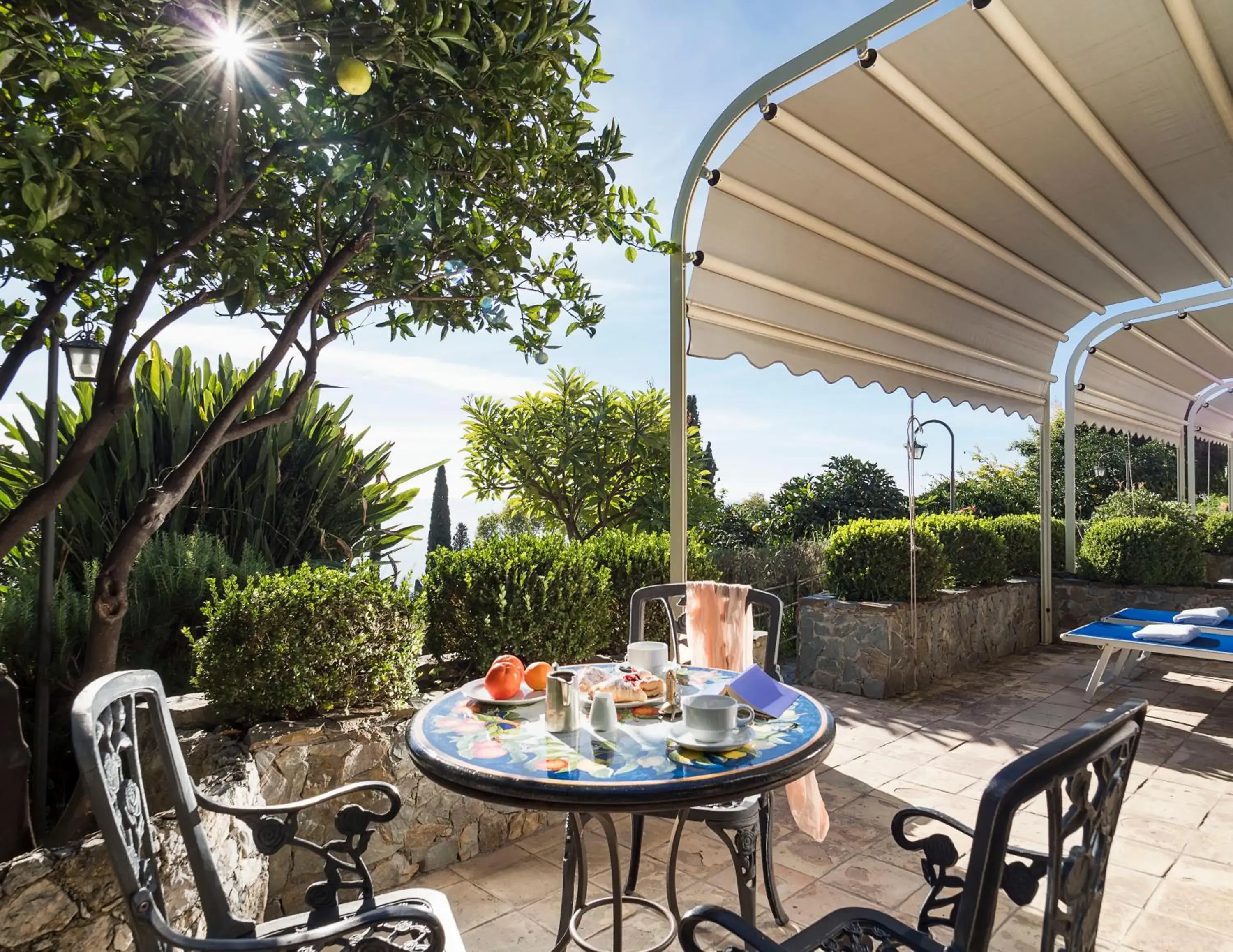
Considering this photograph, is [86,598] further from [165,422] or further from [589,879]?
[589,879]

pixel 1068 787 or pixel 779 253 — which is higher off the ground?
pixel 779 253

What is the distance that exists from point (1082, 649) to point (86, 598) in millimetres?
9293

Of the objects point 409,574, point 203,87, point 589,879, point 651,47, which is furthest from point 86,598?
point 651,47

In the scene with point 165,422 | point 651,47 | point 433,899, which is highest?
point 651,47

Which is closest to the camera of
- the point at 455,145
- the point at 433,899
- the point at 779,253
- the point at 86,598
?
the point at 433,899

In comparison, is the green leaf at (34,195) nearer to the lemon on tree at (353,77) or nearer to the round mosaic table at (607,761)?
the lemon on tree at (353,77)

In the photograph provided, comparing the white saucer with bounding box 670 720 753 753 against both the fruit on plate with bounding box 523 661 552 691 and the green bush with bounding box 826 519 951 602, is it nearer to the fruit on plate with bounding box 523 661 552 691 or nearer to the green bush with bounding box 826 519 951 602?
the fruit on plate with bounding box 523 661 552 691

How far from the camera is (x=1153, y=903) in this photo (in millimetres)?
2980

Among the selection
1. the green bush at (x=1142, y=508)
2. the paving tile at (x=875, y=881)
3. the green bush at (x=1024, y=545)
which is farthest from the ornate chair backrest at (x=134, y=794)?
the green bush at (x=1142, y=508)

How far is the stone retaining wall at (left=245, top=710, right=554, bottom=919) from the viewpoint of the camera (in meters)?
2.89

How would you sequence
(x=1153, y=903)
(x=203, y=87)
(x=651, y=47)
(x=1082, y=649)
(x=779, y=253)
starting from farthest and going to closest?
1. (x=1082, y=649)
2. (x=779, y=253)
3. (x=651, y=47)
4. (x=1153, y=903)
5. (x=203, y=87)

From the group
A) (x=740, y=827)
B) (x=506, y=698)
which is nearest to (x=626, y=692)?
(x=506, y=698)

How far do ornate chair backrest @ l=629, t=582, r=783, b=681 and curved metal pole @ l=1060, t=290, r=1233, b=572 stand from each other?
6.81 meters

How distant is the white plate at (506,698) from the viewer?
2.40 m
